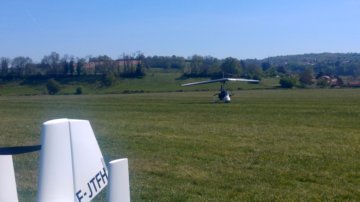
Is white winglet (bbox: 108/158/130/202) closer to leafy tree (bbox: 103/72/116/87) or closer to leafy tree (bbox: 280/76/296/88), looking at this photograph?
leafy tree (bbox: 280/76/296/88)

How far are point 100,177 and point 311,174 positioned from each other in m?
7.51

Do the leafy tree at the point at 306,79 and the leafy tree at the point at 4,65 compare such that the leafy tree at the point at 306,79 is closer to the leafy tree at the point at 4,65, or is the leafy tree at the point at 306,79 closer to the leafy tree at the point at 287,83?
the leafy tree at the point at 287,83

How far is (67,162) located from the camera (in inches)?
104

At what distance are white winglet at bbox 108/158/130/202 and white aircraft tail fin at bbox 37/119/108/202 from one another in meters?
0.25

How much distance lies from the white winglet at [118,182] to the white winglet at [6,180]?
636mm

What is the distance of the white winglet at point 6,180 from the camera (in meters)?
2.82

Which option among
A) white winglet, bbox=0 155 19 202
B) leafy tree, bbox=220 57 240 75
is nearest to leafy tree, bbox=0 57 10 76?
leafy tree, bbox=220 57 240 75

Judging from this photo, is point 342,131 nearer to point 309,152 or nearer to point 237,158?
point 309,152

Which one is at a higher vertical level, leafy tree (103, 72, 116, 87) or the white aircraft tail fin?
the white aircraft tail fin

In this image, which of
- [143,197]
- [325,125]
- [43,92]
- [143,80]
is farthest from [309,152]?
[143,80]

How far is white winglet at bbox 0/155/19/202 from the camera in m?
2.82

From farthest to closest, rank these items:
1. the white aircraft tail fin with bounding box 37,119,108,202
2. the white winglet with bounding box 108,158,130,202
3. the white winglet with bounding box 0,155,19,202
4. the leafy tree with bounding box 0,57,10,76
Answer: the leafy tree with bounding box 0,57,10,76 → the white winglet with bounding box 0,155,19,202 → the white aircraft tail fin with bounding box 37,119,108,202 → the white winglet with bounding box 108,158,130,202

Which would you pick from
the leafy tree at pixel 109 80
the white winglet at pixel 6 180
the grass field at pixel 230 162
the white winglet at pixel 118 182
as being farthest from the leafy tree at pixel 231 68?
the white winglet at pixel 118 182

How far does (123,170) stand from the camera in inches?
98.8
